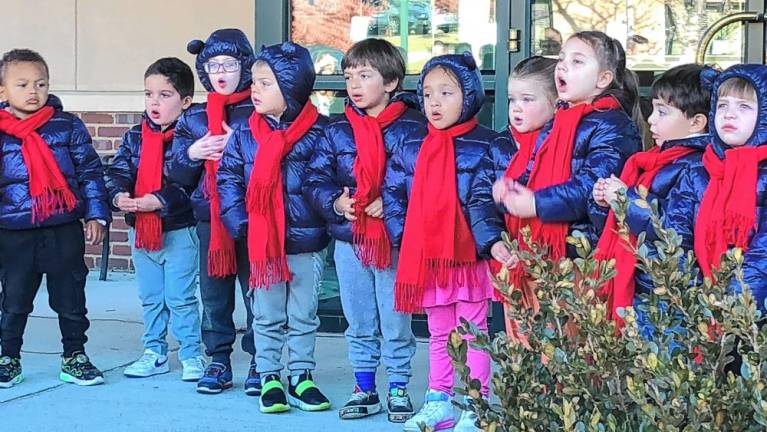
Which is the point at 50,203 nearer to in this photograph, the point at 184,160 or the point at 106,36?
the point at 184,160

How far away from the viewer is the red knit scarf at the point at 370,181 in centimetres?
430

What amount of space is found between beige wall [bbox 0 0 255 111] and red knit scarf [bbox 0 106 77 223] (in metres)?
2.16

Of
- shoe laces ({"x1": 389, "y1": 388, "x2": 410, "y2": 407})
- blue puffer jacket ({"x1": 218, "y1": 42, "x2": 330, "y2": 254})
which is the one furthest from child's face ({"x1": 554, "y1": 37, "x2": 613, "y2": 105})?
shoe laces ({"x1": 389, "y1": 388, "x2": 410, "y2": 407})

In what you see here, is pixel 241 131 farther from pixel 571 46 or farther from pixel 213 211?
pixel 571 46

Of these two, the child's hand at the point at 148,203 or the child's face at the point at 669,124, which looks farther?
the child's hand at the point at 148,203

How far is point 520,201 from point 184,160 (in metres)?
1.65

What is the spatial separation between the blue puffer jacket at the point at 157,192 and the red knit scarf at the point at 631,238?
2.10 metres

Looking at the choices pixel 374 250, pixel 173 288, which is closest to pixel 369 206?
pixel 374 250

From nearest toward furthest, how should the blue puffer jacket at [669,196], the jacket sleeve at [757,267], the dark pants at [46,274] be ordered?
the jacket sleeve at [757,267] → the blue puffer jacket at [669,196] → the dark pants at [46,274]

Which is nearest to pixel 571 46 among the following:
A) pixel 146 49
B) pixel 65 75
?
pixel 146 49

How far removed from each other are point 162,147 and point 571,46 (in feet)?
6.54

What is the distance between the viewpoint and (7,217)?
16.0 feet

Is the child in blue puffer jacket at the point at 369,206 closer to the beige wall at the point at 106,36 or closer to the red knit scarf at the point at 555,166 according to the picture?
the red knit scarf at the point at 555,166

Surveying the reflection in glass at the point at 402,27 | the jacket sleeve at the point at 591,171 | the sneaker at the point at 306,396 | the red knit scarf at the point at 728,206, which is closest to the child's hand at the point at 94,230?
the sneaker at the point at 306,396
